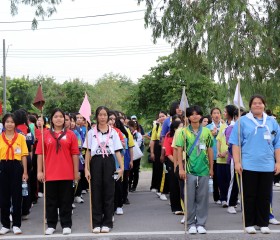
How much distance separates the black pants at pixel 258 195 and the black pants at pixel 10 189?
3.29 metres

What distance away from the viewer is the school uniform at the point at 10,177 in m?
7.80

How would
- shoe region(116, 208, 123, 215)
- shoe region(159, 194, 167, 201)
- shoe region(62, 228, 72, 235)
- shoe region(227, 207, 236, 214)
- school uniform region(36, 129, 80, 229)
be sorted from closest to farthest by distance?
shoe region(62, 228, 72, 235) → school uniform region(36, 129, 80, 229) → shoe region(227, 207, 236, 214) → shoe region(116, 208, 123, 215) → shoe region(159, 194, 167, 201)

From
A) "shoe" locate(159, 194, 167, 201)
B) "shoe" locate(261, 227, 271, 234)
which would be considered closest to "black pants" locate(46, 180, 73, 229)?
"shoe" locate(261, 227, 271, 234)

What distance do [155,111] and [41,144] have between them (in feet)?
84.7

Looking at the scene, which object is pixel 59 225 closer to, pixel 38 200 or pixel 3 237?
pixel 3 237

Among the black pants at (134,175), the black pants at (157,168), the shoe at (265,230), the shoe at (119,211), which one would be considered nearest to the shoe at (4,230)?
the shoe at (119,211)

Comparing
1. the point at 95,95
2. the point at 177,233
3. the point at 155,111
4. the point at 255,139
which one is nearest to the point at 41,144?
the point at 177,233

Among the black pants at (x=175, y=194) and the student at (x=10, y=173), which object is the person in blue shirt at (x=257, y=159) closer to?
the black pants at (x=175, y=194)

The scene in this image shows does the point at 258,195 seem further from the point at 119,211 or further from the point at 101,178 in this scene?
the point at 119,211

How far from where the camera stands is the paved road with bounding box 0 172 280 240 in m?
7.44

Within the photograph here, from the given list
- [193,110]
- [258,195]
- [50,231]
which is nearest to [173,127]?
[193,110]

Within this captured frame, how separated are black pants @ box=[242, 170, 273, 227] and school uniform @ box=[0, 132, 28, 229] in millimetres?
3284

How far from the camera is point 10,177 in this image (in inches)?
309

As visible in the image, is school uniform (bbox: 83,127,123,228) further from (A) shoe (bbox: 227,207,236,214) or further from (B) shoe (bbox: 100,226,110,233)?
(A) shoe (bbox: 227,207,236,214)
